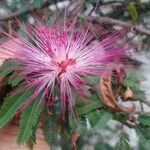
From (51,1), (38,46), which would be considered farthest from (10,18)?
(38,46)

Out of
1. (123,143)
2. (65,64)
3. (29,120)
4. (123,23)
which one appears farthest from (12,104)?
(123,23)

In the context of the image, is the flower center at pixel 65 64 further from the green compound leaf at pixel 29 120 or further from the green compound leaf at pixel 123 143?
the green compound leaf at pixel 123 143

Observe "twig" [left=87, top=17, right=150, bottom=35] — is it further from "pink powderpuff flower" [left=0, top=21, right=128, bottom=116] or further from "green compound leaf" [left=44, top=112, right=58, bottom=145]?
"green compound leaf" [left=44, top=112, right=58, bottom=145]

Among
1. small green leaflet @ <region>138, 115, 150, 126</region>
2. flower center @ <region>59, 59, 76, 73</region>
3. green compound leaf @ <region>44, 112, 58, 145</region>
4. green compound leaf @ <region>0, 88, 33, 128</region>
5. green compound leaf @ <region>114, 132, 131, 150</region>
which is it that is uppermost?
flower center @ <region>59, 59, 76, 73</region>

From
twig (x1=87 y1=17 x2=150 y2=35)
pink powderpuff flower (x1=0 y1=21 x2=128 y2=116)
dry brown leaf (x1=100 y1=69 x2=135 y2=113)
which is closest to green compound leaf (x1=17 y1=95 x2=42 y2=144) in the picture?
pink powderpuff flower (x1=0 y1=21 x2=128 y2=116)

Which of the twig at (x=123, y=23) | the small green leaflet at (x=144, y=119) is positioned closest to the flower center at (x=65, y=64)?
the small green leaflet at (x=144, y=119)

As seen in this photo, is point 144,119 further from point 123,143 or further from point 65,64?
point 65,64

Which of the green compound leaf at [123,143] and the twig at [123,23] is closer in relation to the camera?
the green compound leaf at [123,143]
